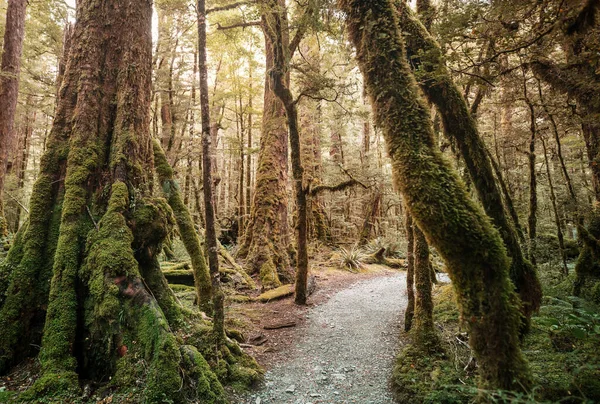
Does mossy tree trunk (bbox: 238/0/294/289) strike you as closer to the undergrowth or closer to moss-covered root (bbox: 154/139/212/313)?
moss-covered root (bbox: 154/139/212/313)

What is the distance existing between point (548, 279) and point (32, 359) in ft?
34.1

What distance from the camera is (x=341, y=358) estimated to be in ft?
18.9

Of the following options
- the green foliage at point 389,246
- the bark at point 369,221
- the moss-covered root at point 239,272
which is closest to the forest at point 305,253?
the moss-covered root at point 239,272

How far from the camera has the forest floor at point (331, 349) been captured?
4577 millimetres

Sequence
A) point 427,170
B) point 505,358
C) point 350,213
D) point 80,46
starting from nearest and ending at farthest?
point 505,358 < point 427,170 < point 80,46 < point 350,213

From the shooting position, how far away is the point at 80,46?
5246 mm

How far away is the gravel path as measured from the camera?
4.52 meters

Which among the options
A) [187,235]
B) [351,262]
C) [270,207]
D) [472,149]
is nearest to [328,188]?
[270,207]

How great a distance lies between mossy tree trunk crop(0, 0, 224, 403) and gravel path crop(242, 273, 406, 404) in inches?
54.9

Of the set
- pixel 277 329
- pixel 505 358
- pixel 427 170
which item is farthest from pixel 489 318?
pixel 277 329

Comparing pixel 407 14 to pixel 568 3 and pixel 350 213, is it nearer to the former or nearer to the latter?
pixel 568 3

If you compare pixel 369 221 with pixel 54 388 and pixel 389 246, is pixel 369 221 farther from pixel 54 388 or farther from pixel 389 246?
pixel 54 388

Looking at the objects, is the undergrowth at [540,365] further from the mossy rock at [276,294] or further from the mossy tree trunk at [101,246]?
the mossy rock at [276,294]

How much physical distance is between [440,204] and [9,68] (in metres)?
11.7
